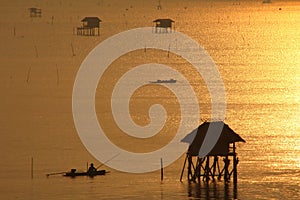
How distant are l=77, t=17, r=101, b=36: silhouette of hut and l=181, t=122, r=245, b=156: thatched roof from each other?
96670 millimetres

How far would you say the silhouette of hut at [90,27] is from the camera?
488 feet

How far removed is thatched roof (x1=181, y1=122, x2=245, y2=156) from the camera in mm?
50969

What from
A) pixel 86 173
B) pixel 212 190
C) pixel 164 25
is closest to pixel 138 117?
pixel 86 173

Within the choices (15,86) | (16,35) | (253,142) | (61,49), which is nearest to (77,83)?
(15,86)

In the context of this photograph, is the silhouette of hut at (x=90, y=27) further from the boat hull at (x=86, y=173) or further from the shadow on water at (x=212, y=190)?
the shadow on water at (x=212, y=190)

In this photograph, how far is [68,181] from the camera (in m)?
54.7

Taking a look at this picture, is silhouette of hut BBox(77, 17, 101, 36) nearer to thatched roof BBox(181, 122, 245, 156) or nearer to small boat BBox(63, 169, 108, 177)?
small boat BBox(63, 169, 108, 177)

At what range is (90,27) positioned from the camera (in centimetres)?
15050

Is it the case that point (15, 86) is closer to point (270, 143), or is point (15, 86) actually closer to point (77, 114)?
point (77, 114)

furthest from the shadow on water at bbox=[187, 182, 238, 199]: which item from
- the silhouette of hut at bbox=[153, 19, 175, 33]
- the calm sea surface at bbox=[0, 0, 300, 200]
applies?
the silhouette of hut at bbox=[153, 19, 175, 33]

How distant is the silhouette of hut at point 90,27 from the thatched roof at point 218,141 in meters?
96.7

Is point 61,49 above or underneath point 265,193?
above

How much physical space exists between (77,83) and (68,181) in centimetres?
4116

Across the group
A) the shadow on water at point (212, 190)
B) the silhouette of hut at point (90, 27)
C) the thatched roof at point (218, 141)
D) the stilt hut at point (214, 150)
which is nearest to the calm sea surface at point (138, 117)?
the shadow on water at point (212, 190)
